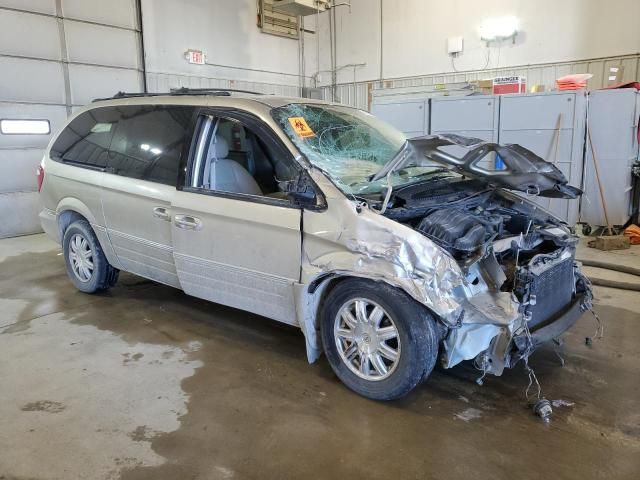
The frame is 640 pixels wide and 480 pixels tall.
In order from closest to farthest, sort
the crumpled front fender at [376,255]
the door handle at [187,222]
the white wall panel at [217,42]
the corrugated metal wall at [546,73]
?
the crumpled front fender at [376,255], the door handle at [187,222], the corrugated metal wall at [546,73], the white wall panel at [217,42]

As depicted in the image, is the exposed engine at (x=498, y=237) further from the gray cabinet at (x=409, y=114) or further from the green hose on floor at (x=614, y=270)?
the gray cabinet at (x=409, y=114)

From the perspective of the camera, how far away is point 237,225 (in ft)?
10.0

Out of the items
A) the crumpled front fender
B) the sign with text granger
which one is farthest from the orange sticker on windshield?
the sign with text granger

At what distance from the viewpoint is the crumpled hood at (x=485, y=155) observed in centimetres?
286

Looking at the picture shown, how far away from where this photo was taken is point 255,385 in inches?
116

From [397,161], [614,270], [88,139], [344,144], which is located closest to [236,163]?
[344,144]

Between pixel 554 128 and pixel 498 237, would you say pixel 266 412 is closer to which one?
pixel 498 237

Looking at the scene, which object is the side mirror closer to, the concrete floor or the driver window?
the driver window

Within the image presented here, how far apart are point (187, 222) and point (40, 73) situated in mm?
6076

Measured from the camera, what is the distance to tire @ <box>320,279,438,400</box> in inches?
98.3

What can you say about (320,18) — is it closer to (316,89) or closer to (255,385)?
(316,89)

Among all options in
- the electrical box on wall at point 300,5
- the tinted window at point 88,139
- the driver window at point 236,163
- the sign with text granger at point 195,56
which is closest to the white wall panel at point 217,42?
the sign with text granger at point 195,56

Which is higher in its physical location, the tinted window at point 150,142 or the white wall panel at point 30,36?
the white wall panel at point 30,36

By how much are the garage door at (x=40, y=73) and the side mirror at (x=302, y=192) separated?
6.55 metres
